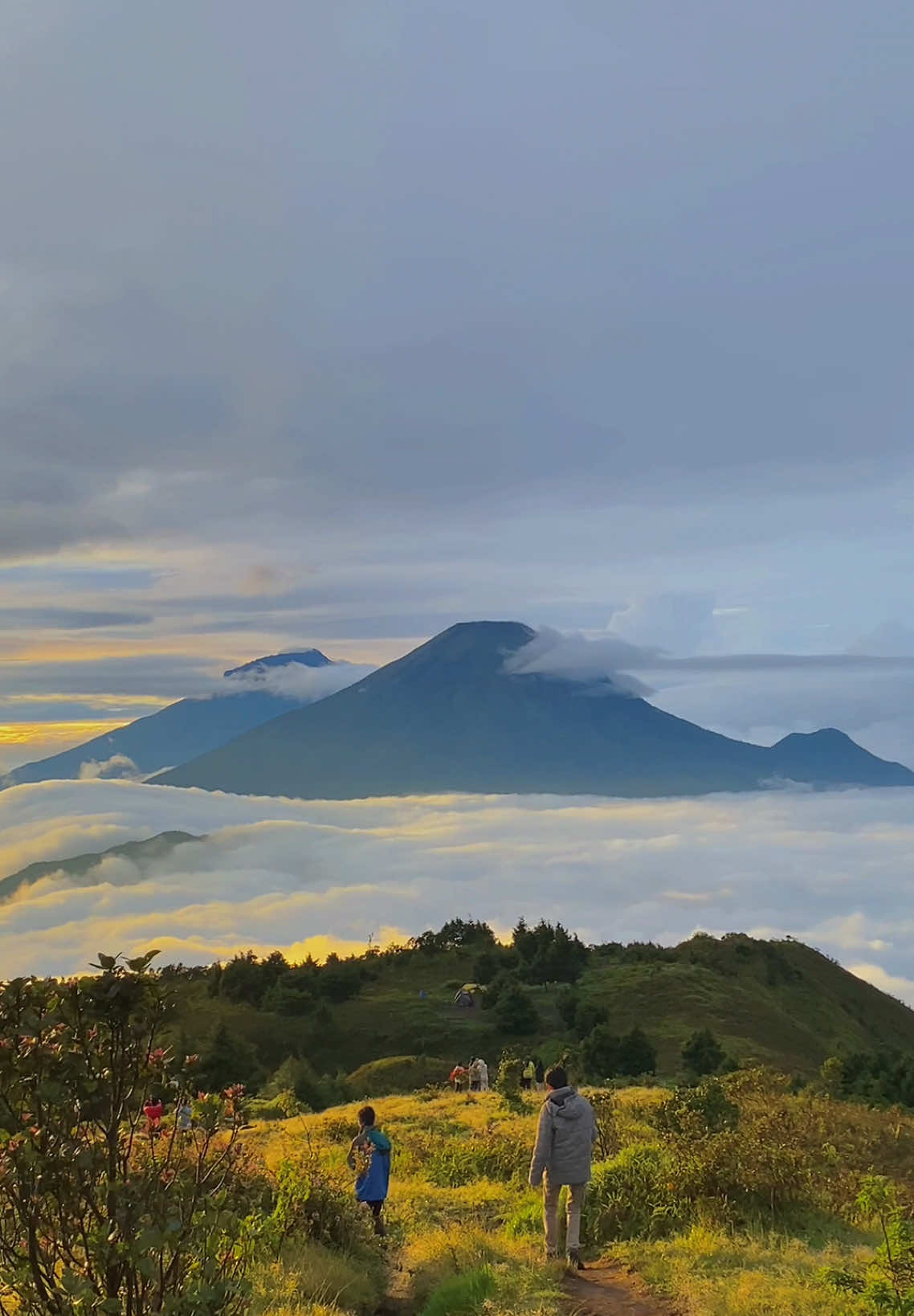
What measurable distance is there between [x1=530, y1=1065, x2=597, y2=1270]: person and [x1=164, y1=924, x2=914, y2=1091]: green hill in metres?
28.7

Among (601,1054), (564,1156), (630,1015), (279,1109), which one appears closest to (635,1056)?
(601,1054)

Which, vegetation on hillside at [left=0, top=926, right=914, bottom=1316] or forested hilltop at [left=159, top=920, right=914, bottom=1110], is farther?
forested hilltop at [left=159, top=920, right=914, bottom=1110]

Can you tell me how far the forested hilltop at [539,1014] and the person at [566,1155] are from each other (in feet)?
61.8

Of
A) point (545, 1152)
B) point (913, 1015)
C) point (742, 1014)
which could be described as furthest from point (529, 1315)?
point (913, 1015)

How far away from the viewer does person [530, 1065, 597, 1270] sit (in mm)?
8797

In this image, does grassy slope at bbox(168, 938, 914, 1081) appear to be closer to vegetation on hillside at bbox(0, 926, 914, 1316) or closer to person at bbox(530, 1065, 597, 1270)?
vegetation on hillside at bbox(0, 926, 914, 1316)

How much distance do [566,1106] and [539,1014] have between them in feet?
144

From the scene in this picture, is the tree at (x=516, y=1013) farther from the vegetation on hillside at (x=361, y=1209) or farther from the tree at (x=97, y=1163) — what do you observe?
the tree at (x=97, y=1163)

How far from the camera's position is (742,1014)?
51781 mm

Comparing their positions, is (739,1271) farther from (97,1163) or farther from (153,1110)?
(97,1163)

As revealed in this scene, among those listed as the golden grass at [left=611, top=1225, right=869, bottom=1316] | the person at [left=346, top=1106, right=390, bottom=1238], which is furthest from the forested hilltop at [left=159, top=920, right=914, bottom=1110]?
the person at [left=346, top=1106, right=390, bottom=1238]

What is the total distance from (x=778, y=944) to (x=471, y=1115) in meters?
58.7

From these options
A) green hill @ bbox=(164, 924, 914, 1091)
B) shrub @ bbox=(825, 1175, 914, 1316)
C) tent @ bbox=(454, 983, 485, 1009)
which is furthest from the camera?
tent @ bbox=(454, 983, 485, 1009)

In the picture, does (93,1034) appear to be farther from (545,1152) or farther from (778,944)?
(778,944)
